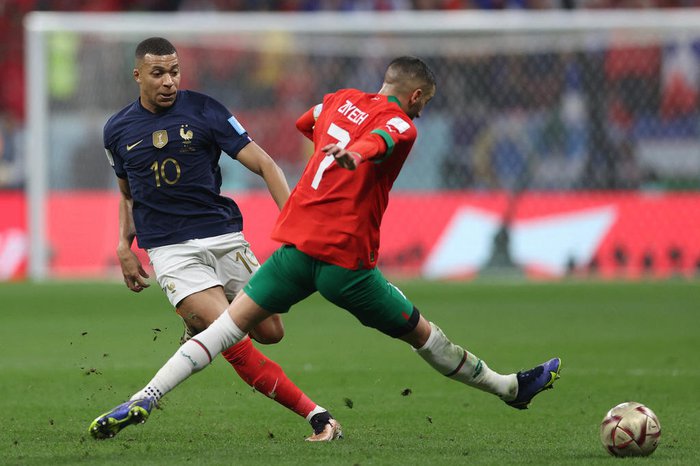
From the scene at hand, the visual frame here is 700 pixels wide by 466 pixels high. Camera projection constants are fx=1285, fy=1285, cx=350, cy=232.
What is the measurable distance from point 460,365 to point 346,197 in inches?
42.6

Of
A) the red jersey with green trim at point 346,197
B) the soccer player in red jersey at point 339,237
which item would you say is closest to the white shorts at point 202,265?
the soccer player in red jersey at point 339,237

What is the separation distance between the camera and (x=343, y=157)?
5.46 meters

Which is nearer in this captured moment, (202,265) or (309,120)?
(309,120)

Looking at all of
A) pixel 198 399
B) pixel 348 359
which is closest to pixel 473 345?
pixel 348 359

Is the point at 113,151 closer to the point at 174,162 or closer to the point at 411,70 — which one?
the point at 174,162

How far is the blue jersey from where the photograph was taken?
6.86 m

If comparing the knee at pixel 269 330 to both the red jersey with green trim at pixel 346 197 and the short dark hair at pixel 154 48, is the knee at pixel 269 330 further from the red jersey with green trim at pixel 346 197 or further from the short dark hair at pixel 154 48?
the short dark hair at pixel 154 48

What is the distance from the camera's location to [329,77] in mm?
19078

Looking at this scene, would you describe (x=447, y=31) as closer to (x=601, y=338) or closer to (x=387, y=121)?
(x=601, y=338)

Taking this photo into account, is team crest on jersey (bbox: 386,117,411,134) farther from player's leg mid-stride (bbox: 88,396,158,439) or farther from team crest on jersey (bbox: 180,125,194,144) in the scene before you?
player's leg mid-stride (bbox: 88,396,158,439)

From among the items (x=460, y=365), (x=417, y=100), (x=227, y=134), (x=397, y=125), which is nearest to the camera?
(x=397, y=125)

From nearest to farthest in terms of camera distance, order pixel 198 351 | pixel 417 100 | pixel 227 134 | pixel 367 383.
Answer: pixel 198 351 → pixel 417 100 → pixel 227 134 → pixel 367 383

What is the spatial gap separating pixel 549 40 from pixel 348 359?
31.5ft

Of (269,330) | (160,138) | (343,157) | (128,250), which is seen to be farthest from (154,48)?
(343,157)
